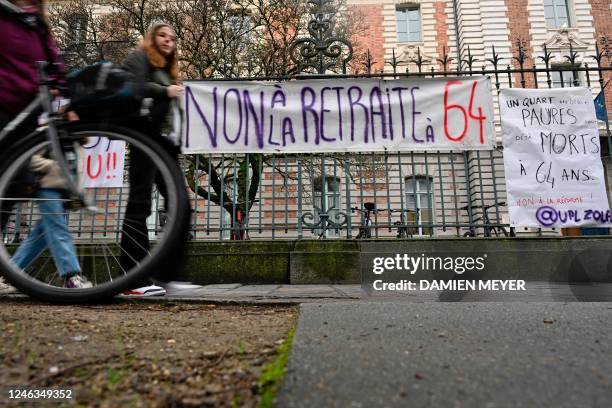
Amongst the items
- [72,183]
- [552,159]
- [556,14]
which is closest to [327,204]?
[552,159]

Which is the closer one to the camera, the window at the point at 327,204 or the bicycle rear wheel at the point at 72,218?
the bicycle rear wheel at the point at 72,218

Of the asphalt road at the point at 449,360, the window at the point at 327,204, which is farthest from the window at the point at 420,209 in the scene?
the asphalt road at the point at 449,360

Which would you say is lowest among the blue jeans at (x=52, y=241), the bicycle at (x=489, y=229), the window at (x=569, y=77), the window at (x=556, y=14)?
the blue jeans at (x=52, y=241)

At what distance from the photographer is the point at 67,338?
1374 mm

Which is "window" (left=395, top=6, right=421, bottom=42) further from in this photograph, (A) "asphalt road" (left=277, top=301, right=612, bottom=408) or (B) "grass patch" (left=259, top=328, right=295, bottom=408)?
(B) "grass patch" (left=259, top=328, right=295, bottom=408)

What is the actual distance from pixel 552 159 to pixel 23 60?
15.6 ft

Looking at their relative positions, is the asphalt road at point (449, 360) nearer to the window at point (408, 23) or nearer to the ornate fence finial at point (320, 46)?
the ornate fence finial at point (320, 46)

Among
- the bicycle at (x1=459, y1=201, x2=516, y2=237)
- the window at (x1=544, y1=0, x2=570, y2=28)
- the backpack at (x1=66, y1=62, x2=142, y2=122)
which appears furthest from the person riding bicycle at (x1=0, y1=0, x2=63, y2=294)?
the window at (x1=544, y1=0, x2=570, y2=28)

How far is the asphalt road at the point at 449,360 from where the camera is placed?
88 centimetres

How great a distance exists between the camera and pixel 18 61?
2.14m

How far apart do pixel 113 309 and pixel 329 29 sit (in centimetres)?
449

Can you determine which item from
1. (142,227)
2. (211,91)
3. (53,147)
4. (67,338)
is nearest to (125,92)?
(53,147)

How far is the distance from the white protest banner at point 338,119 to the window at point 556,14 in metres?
19.2

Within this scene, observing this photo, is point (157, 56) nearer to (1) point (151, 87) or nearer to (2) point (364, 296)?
(1) point (151, 87)
